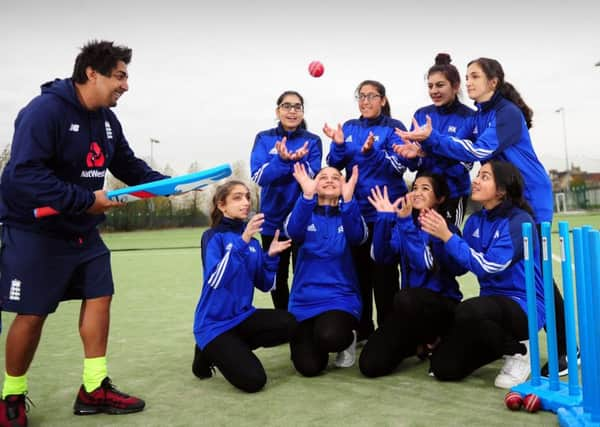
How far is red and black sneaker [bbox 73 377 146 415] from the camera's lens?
345cm

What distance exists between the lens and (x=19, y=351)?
3273 millimetres

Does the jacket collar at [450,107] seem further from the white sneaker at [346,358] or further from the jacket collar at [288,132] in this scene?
the white sneaker at [346,358]

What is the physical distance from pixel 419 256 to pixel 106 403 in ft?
7.22

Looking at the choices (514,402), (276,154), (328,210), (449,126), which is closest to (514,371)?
(514,402)

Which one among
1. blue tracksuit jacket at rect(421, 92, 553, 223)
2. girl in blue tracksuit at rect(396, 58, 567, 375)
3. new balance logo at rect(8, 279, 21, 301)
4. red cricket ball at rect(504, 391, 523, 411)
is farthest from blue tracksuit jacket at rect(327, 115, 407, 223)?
new balance logo at rect(8, 279, 21, 301)

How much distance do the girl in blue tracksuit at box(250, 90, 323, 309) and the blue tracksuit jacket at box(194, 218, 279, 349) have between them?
2.64ft

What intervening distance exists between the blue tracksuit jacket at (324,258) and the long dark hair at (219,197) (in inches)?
19.7

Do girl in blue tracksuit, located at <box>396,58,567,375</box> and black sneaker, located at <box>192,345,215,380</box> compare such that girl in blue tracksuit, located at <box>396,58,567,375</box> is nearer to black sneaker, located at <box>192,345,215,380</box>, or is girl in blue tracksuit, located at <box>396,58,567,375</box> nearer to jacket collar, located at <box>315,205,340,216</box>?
→ jacket collar, located at <box>315,205,340,216</box>

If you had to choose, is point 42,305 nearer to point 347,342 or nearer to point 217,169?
point 217,169

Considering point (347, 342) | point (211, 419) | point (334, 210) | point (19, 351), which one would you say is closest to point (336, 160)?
point (334, 210)

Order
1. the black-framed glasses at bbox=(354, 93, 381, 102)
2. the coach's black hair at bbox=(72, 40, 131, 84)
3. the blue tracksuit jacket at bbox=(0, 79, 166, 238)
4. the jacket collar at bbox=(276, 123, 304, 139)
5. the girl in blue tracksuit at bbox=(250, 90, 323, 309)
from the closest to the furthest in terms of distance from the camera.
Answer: the blue tracksuit jacket at bbox=(0, 79, 166, 238), the coach's black hair at bbox=(72, 40, 131, 84), the black-framed glasses at bbox=(354, 93, 381, 102), the girl in blue tracksuit at bbox=(250, 90, 323, 309), the jacket collar at bbox=(276, 123, 304, 139)

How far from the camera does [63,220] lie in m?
3.37

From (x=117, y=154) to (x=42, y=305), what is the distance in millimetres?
1130

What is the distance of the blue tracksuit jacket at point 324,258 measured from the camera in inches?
171
